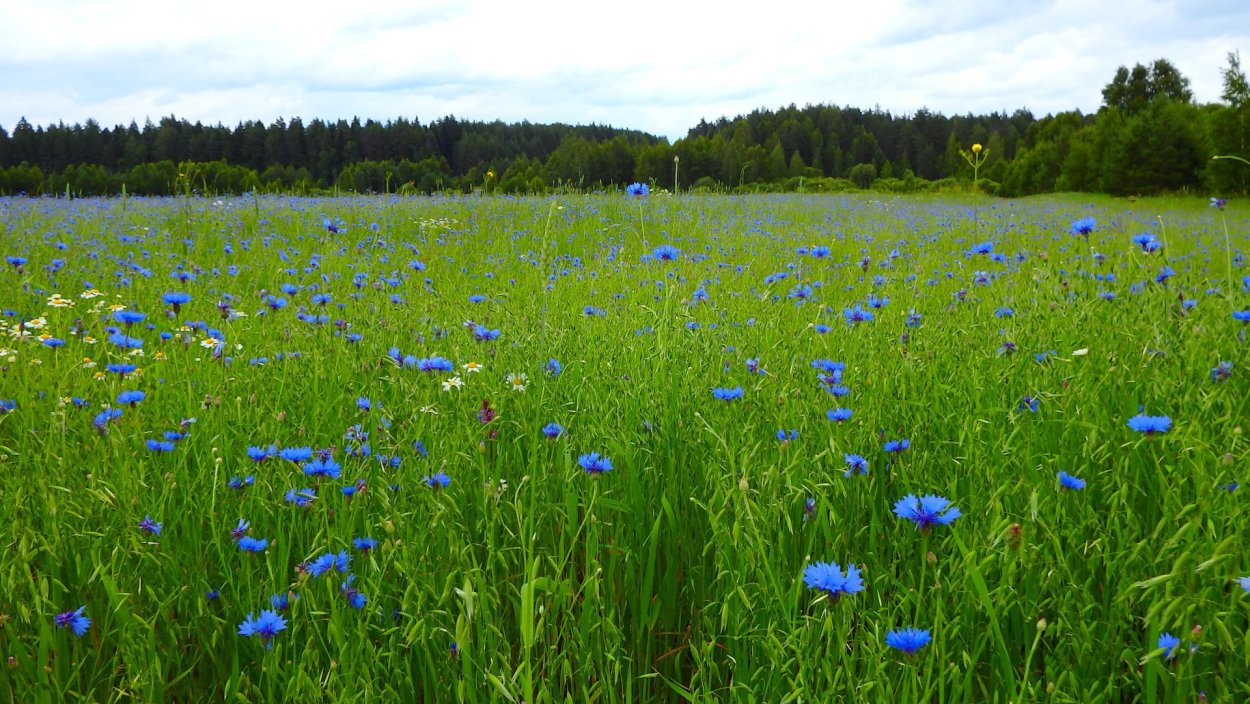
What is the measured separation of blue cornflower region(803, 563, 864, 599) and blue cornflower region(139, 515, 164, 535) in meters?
1.14

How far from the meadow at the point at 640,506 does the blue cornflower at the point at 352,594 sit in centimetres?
1

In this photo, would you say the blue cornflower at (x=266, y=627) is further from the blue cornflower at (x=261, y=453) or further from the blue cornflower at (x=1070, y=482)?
the blue cornflower at (x=1070, y=482)

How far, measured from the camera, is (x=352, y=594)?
1191mm

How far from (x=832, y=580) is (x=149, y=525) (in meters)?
1.22

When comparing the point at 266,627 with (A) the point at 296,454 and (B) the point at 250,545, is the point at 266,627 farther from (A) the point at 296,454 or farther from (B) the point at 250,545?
(A) the point at 296,454

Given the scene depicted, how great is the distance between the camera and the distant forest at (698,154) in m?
17.4

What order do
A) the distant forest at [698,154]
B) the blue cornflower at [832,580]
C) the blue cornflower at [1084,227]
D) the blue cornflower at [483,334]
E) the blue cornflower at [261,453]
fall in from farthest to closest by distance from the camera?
the distant forest at [698,154] < the blue cornflower at [1084,227] < the blue cornflower at [483,334] < the blue cornflower at [261,453] < the blue cornflower at [832,580]

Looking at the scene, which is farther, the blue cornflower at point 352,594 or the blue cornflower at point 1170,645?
the blue cornflower at point 352,594

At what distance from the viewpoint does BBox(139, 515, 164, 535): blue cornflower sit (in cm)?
132

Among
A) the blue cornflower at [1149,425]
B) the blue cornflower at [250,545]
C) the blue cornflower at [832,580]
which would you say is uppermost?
the blue cornflower at [1149,425]

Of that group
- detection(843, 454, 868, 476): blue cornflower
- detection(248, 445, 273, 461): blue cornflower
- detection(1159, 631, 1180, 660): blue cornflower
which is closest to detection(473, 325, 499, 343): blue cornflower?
detection(248, 445, 273, 461): blue cornflower

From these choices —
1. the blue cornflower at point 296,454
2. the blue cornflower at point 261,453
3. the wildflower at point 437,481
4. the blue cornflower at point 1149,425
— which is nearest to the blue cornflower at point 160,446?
the blue cornflower at point 261,453

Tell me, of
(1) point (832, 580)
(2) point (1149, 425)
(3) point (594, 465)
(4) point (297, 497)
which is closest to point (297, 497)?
(4) point (297, 497)

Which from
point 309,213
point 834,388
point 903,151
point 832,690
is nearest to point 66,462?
point 832,690
